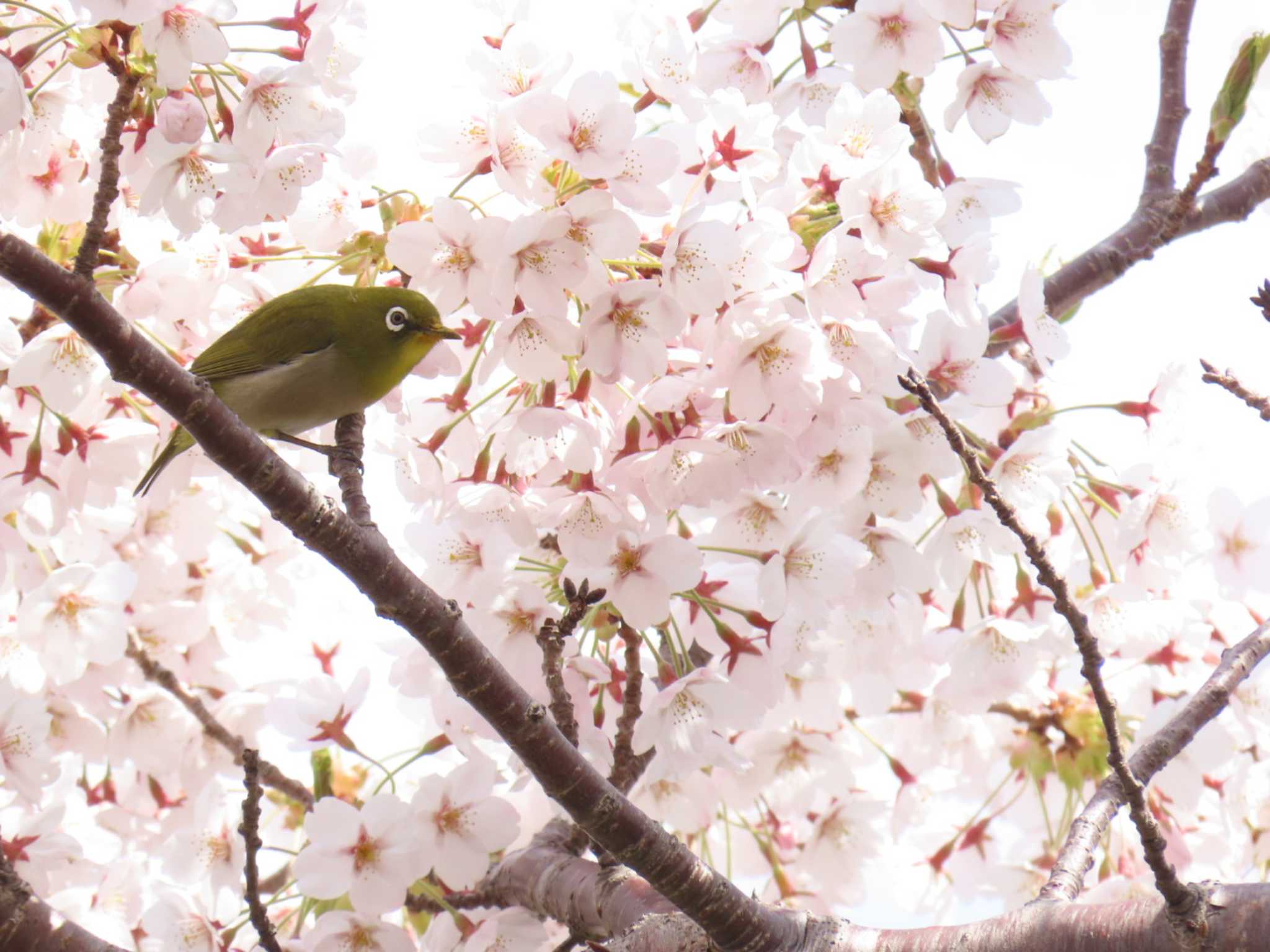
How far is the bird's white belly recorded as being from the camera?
2.67 metres

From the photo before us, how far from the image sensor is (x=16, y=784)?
120 inches

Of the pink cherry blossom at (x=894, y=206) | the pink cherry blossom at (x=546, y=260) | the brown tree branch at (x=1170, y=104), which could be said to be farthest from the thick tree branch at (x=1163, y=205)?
the pink cherry blossom at (x=546, y=260)

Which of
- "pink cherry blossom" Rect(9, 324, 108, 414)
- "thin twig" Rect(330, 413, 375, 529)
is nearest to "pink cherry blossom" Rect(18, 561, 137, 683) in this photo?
"pink cherry blossom" Rect(9, 324, 108, 414)

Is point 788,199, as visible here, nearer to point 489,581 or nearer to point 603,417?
point 603,417

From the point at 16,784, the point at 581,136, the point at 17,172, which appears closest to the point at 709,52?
the point at 581,136

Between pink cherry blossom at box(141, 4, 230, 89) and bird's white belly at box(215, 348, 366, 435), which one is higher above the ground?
pink cherry blossom at box(141, 4, 230, 89)

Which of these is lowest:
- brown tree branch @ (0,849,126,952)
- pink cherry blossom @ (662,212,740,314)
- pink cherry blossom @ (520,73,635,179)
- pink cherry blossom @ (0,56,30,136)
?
brown tree branch @ (0,849,126,952)

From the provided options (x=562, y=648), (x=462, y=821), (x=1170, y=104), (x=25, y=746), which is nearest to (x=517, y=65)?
(x=562, y=648)

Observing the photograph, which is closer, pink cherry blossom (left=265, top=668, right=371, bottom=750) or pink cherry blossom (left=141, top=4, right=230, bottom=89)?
pink cherry blossom (left=141, top=4, right=230, bottom=89)

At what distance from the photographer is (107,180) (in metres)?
1.91

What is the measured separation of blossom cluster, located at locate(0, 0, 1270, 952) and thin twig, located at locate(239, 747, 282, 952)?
36cm

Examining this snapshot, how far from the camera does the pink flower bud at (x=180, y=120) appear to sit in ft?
7.50

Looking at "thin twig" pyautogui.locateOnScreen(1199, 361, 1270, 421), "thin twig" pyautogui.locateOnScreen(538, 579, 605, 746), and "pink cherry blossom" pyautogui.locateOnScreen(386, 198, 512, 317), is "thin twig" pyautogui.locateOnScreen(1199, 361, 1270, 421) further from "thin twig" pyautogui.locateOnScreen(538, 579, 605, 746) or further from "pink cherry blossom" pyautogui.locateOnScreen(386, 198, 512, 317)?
"pink cherry blossom" pyautogui.locateOnScreen(386, 198, 512, 317)

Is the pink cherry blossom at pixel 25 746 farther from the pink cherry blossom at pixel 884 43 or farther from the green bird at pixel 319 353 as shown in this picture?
the pink cherry blossom at pixel 884 43
